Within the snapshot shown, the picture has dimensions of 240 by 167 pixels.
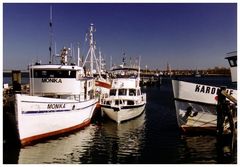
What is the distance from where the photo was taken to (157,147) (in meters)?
19.7

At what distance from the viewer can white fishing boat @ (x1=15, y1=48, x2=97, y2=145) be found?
63.2 ft

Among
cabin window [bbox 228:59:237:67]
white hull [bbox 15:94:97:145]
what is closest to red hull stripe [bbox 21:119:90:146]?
white hull [bbox 15:94:97:145]

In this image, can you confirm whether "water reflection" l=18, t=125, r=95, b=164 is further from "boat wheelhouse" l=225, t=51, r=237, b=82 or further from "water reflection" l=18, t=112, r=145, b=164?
"boat wheelhouse" l=225, t=51, r=237, b=82

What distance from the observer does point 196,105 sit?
2330 centimetres

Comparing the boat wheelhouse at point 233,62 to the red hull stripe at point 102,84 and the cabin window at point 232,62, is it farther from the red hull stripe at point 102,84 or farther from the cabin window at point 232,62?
the red hull stripe at point 102,84

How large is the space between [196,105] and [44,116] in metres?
11.1

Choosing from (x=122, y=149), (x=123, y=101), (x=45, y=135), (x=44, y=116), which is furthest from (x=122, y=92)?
(x=122, y=149)

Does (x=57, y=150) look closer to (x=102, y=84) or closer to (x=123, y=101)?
(x=123, y=101)

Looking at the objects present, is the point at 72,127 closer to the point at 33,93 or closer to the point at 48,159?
the point at 33,93

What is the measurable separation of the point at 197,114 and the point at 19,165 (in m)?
13.6

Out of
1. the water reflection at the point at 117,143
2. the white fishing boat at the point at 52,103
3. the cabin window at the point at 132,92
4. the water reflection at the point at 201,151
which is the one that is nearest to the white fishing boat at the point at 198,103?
the water reflection at the point at 201,151

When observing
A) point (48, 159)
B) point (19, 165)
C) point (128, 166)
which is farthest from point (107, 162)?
point (19, 165)

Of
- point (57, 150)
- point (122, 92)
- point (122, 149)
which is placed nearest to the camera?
point (57, 150)

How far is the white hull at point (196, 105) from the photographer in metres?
23.0
